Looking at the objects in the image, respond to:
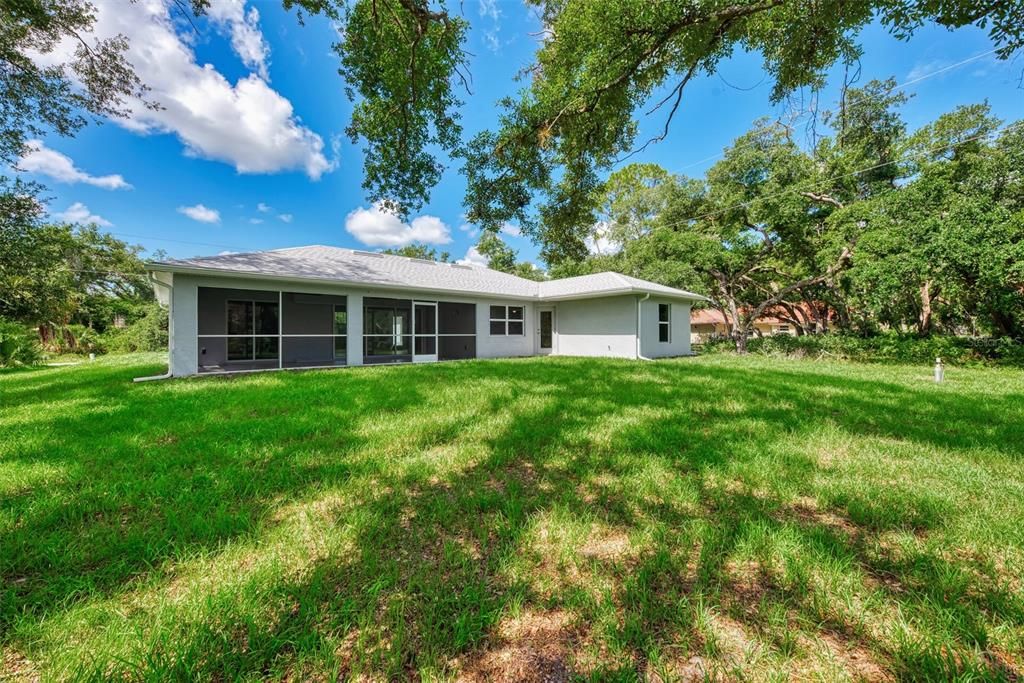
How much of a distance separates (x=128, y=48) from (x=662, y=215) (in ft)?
66.3

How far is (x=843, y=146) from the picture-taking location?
52.5 feet

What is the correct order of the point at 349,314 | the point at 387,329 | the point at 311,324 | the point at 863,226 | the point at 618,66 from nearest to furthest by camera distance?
1. the point at 618,66
2. the point at 349,314
3. the point at 311,324
4. the point at 863,226
5. the point at 387,329

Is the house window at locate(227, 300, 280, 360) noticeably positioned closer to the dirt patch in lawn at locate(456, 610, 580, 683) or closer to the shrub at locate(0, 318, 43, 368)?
the shrub at locate(0, 318, 43, 368)

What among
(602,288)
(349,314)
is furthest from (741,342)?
(349,314)

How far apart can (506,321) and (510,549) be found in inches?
486

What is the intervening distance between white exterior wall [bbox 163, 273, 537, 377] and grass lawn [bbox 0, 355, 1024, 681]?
475cm

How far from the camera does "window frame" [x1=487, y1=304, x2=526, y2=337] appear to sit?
45.1ft

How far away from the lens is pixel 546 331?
622 inches

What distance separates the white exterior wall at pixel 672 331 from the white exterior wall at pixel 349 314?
436cm

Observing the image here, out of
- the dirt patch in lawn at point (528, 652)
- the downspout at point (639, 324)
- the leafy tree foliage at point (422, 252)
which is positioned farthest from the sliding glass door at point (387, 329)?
the leafy tree foliage at point (422, 252)

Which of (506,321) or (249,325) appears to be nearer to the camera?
(249,325)

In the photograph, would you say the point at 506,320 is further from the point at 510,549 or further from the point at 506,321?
the point at 510,549

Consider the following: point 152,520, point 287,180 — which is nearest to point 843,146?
point 152,520

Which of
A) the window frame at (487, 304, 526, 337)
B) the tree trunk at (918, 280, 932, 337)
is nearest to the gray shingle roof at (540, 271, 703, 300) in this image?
the window frame at (487, 304, 526, 337)
